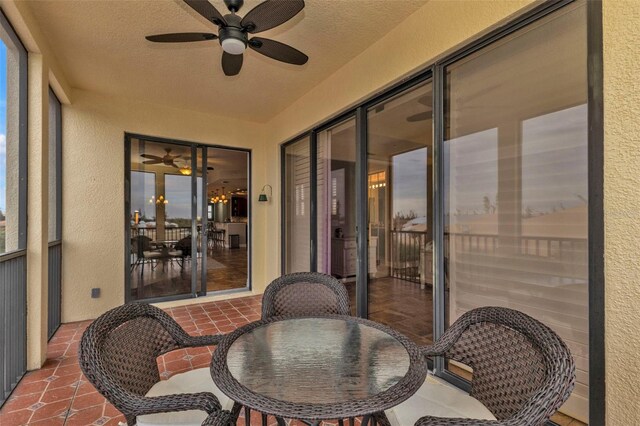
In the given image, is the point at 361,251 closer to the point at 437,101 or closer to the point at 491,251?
the point at 491,251

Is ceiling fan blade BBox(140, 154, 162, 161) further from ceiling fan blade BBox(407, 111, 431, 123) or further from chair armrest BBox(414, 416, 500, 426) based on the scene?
chair armrest BBox(414, 416, 500, 426)

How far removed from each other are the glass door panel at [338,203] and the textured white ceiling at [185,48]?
30.2 inches

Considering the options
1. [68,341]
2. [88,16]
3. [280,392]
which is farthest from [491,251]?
[68,341]

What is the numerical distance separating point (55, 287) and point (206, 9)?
370cm

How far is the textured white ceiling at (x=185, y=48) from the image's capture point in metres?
2.46

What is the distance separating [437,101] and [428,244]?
45.2 inches

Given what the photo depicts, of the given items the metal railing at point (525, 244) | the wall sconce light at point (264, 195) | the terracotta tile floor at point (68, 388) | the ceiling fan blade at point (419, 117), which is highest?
the ceiling fan blade at point (419, 117)

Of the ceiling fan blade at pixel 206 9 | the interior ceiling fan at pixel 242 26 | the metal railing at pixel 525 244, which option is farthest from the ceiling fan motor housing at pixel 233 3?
the metal railing at pixel 525 244

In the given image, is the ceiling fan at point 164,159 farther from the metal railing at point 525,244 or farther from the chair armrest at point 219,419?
the chair armrest at point 219,419

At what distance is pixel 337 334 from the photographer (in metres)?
1.57

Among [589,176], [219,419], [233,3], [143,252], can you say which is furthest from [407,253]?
[143,252]

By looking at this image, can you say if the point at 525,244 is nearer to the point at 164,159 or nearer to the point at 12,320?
the point at 12,320

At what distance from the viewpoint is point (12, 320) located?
2408 millimetres

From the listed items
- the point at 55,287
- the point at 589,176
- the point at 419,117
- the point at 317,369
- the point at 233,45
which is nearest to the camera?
the point at 317,369
